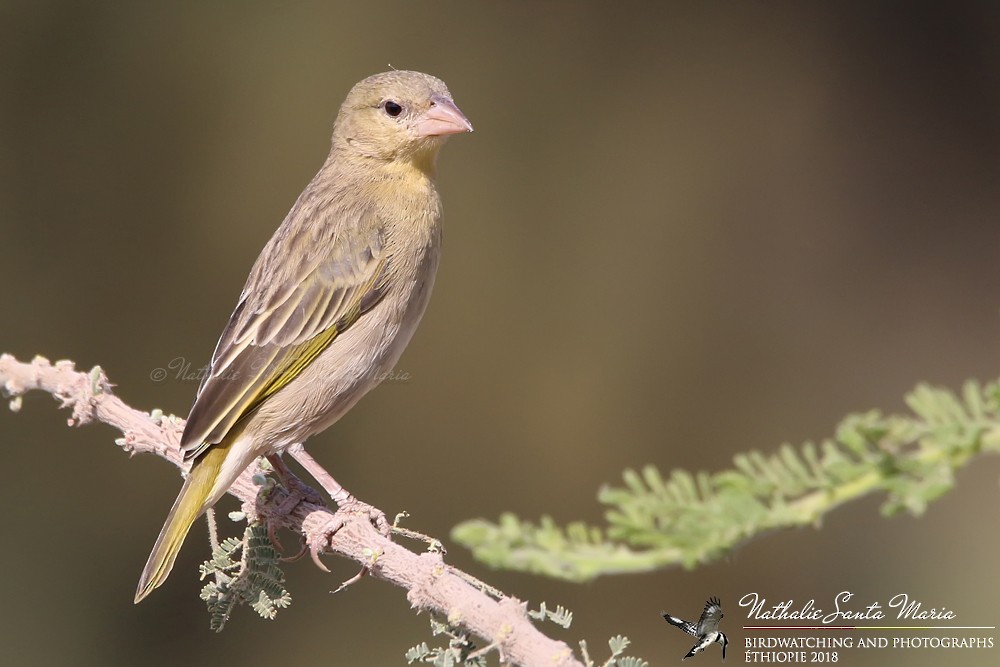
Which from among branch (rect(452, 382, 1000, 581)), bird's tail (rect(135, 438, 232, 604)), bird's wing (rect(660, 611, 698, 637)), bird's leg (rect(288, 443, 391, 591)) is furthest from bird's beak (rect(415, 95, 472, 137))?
branch (rect(452, 382, 1000, 581))

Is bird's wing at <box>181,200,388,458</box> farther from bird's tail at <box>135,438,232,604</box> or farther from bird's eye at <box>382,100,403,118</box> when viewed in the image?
bird's eye at <box>382,100,403,118</box>

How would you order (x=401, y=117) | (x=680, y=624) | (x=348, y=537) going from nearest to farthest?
(x=680, y=624) → (x=348, y=537) → (x=401, y=117)

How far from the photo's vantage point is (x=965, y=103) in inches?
254

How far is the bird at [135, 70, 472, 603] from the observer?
3.21 metres

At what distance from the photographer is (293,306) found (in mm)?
3559

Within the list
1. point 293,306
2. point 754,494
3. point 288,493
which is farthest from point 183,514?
point 754,494

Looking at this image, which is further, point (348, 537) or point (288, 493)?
point (288, 493)

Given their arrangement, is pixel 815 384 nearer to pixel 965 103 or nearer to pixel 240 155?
pixel 965 103

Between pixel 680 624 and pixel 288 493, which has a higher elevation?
pixel 288 493

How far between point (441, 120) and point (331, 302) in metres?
0.78

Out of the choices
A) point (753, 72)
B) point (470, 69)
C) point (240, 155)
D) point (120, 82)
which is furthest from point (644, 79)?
point (120, 82)

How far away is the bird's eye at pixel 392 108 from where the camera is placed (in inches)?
154

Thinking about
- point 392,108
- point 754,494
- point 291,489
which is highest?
point 392,108

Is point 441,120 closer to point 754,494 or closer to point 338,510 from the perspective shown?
point 338,510
